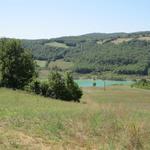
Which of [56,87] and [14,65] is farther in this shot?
[56,87]

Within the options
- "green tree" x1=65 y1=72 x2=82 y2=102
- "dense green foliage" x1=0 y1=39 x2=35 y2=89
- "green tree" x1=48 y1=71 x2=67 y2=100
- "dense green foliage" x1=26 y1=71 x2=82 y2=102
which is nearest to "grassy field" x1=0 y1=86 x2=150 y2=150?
"dense green foliage" x1=26 y1=71 x2=82 y2=102

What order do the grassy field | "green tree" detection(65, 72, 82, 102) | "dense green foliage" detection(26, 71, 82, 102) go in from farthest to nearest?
"green tree" detection(65, 72, 82, 102)
"dense green foliage" detection(26, 71, 82, 102)
the grassy field

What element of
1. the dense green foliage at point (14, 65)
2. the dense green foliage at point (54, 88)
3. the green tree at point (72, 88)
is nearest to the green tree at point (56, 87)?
the dense green foliage at point (54, 88)

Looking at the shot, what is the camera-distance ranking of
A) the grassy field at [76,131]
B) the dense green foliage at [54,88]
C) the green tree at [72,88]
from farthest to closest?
the green tree at [72,88] < the dense green foliage at [54,88] < the grassy field at [76,131]

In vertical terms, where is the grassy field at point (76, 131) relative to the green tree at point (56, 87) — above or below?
above

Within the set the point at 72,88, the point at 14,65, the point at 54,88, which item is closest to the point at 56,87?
the point at 54,88

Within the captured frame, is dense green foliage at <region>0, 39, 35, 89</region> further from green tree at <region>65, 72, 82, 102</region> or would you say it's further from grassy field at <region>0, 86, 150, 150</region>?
grassy field at <region>0, 86, 150, 150</region>

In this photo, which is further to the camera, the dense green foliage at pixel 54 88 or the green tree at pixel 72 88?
the green tree at pixel 72 88

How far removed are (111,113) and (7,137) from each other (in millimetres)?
6113

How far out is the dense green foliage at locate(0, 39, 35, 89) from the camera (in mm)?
56791

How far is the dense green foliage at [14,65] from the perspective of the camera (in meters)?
56.8

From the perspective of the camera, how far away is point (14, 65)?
57.1 m

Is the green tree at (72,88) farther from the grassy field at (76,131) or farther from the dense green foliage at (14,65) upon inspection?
the grassy field at (76,131)

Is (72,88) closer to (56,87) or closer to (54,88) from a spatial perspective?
(56,87)
